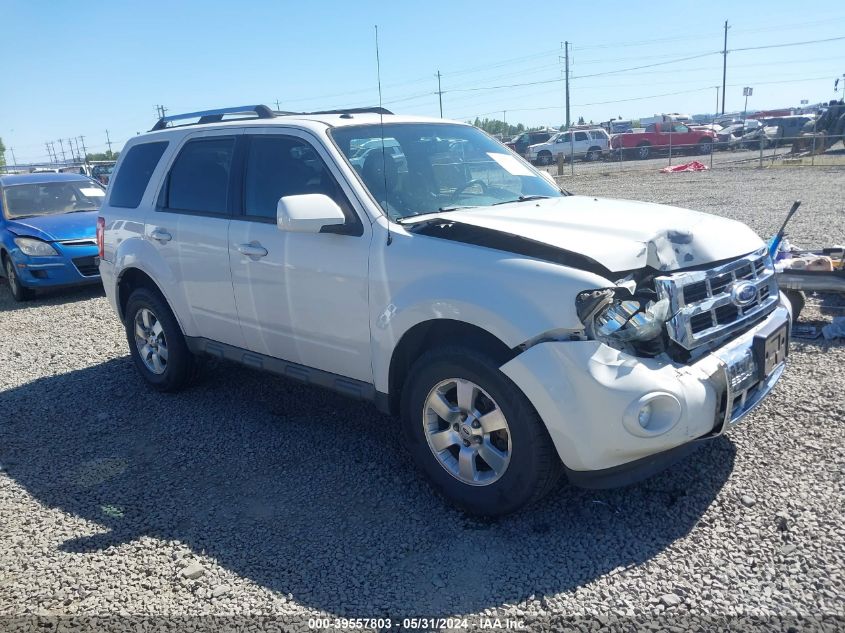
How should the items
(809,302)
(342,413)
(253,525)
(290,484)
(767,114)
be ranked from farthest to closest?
(767,114), (809,302), (342,413), (290,484), (253,525)

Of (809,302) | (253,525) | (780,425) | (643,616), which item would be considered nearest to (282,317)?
(253,525)

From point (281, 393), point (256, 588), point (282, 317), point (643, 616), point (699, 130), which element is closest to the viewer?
point (643, 616)

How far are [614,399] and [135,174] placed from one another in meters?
4.43

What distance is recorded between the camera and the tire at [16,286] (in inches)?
392

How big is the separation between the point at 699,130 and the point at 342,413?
122 ft

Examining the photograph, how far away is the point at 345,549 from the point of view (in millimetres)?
3424

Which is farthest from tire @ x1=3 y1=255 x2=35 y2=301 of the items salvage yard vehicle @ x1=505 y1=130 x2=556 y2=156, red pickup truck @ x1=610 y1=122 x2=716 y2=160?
salvage yard vehicle @ x1=505 y1=130 x2=556 y2=156

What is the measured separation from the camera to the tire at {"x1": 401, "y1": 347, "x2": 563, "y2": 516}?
3236 millimetres

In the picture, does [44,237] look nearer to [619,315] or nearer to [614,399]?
[619,315]

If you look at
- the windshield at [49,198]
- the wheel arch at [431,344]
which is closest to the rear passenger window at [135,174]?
the wheel arch at [431,344]

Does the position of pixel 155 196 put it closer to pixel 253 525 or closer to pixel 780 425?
pixel 253 525

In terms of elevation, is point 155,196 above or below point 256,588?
above

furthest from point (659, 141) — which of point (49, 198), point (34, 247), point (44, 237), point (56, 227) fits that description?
point (34, 247)

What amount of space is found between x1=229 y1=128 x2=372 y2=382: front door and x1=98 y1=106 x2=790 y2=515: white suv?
0.04 ft
